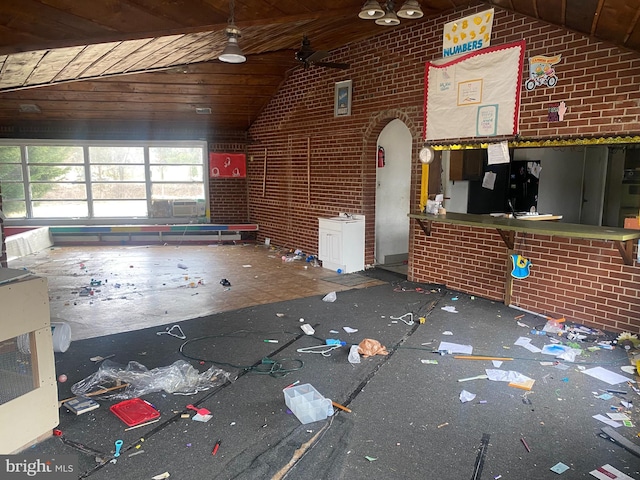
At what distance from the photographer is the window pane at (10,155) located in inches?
358

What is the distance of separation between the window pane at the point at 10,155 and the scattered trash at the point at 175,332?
7.22 metres

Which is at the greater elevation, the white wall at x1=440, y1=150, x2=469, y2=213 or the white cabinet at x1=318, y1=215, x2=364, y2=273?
the white wall at x1=440, y1=150, x2=469, y2=213

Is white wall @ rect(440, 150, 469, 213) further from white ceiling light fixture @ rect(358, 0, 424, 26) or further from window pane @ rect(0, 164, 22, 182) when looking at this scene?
window pane @ rect(0, 164, 22, 182)

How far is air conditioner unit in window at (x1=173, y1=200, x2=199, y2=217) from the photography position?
9688 millimetres

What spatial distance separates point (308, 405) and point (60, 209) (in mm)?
8902

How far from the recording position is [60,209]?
31.2 feet

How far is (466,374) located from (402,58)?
4.35 meters

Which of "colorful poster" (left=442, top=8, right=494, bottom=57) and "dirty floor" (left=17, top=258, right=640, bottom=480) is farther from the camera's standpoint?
"colorful poster" (left=442, top=8, right=494, bottom=57)

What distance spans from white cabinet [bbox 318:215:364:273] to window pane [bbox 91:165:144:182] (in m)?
4.92

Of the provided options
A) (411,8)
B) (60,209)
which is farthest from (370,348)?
(60,209)

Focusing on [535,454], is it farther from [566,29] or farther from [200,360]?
[566,29]

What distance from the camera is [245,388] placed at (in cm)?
321

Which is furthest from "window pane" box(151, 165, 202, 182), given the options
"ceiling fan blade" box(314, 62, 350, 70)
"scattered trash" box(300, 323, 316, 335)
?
"scattered trash" box(300, 323, 316, 335)

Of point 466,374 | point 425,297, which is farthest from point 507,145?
point 466,374
